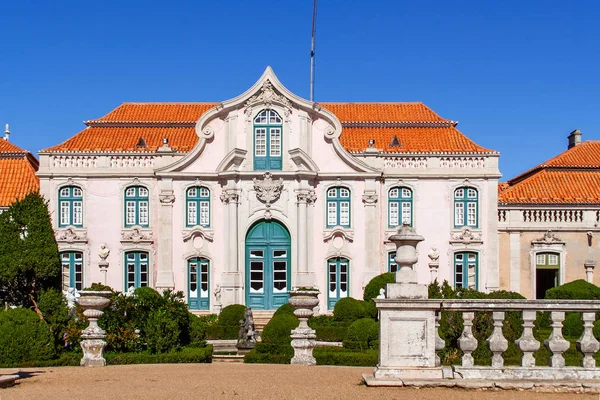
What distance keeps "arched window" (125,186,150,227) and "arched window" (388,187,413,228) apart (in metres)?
9.82

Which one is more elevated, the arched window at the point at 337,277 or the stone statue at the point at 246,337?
the arched window at the point at 337,277

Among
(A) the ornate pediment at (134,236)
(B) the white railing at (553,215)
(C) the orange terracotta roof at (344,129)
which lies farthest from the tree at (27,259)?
(B) the white railing at (553,215)

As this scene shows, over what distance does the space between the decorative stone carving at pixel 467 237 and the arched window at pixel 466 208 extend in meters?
0.32

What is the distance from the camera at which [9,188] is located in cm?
3133

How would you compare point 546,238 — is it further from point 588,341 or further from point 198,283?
point 588,341

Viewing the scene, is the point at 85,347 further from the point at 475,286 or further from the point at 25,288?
the point at 475,286

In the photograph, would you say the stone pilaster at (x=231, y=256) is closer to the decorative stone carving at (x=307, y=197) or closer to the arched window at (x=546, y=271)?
the decorative stone carving at (x=307, y=197)

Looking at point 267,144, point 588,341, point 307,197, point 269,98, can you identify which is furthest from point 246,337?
point 588,341

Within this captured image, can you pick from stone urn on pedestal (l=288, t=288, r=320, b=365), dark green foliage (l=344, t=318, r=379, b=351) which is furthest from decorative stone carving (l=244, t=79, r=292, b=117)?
stone urn on pedestal (l=288, t=288, r=320, b=365)

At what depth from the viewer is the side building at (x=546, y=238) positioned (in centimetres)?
3014

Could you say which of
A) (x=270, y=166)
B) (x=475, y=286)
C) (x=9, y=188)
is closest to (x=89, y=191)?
(x=9, y=188)

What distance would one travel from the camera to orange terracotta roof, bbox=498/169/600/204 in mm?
30312

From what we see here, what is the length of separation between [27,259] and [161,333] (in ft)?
18.1

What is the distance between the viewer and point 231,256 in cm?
2939
